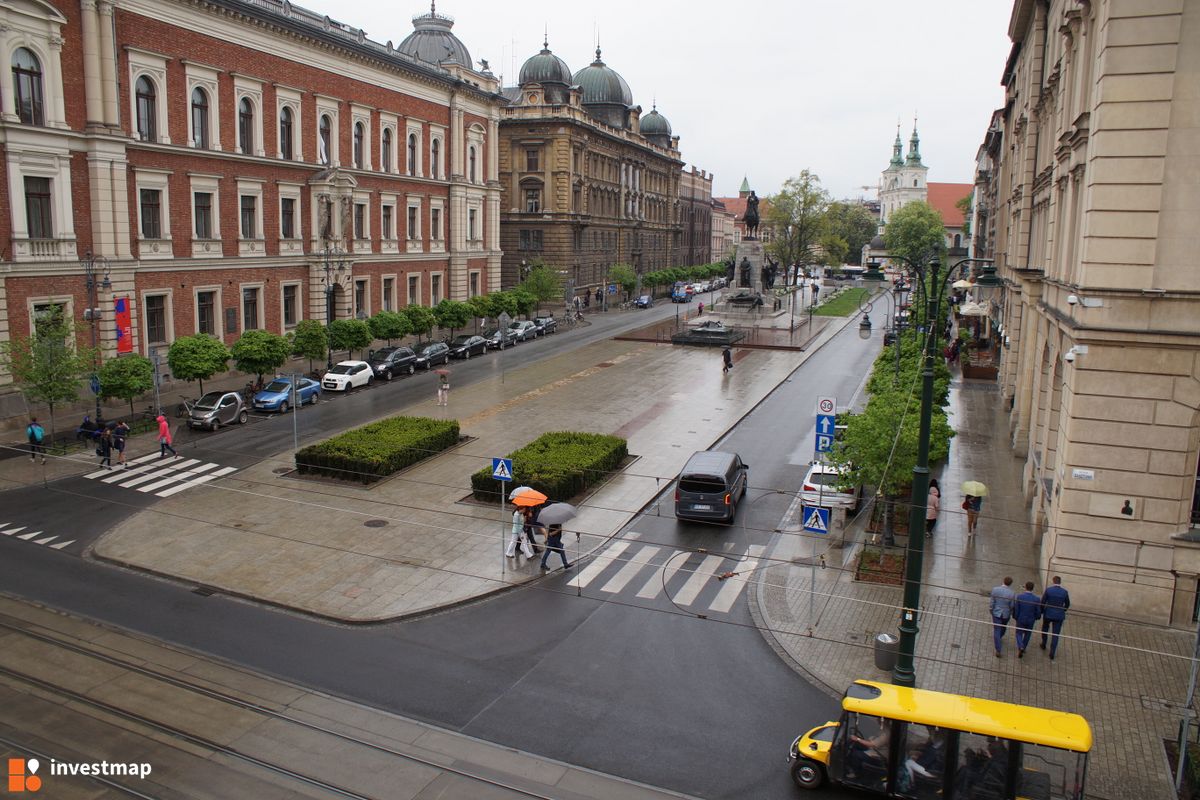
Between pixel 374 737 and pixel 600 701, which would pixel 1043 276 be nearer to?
pixel 600 701

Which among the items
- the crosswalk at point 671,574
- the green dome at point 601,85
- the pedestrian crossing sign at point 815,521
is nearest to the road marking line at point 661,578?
the crosswalk at point 671,574

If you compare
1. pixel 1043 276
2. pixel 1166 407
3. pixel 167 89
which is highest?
pixel 167 89

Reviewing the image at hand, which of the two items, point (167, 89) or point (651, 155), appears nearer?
point (167, 89)

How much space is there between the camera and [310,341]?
4194 centimetres

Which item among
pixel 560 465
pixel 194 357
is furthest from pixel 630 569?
pixel 194 357

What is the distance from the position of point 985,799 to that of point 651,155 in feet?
350

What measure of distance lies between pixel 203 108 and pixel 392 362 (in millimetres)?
14623

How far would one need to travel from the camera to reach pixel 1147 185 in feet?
55.2

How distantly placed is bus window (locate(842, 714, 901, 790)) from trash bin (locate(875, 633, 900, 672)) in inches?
151

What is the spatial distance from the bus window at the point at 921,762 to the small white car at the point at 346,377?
3383 centimetres

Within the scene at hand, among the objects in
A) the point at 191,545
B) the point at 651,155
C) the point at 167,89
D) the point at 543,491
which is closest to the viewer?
the point at 191,545

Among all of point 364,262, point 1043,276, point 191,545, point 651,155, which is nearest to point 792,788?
point 191,545

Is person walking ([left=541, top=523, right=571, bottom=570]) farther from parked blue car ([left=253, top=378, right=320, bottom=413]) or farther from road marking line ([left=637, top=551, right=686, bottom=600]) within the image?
parked blue car ([left=253, top=378, right=320, bottom=413])

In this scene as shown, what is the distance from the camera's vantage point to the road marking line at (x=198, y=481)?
25625mm
